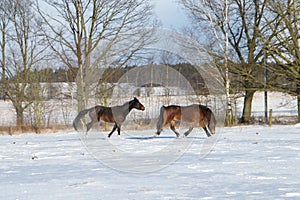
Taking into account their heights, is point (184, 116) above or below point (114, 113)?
below

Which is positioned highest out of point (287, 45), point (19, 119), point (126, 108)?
point (287, 45)

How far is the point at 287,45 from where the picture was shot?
18.9 m

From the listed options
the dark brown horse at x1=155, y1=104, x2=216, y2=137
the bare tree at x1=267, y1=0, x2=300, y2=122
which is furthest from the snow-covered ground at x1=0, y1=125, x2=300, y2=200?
the bare tree at x1=267, y1=0, x2=300, y2=122

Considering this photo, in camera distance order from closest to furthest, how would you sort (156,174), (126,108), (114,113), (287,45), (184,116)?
(156,174), (184,116), (126,108), (114,113), (287,45)

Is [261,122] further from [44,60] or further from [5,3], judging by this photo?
[5,3]

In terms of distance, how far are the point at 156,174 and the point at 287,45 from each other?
15.0 m

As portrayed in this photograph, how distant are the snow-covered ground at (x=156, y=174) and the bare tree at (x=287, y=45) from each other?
33.7 feet

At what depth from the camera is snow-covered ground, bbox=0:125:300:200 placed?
4.45 metres

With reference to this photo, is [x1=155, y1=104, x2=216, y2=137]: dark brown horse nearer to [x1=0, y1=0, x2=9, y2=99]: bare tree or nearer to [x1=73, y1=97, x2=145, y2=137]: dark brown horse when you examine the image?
[x1=73, y1=97, x2=145, y2=137]: dark brown horse

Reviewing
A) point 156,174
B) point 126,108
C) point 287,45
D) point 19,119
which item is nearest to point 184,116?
point 126,108

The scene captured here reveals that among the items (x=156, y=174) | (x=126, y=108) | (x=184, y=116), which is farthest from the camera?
(x=126, y=108)

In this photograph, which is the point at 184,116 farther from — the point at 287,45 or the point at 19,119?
the point at 19,119

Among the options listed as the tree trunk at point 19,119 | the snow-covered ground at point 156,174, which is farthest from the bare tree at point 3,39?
the snow-covered ground at point 156,174

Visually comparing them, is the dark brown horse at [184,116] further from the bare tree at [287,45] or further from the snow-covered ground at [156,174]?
the bare tree at [287,45]
